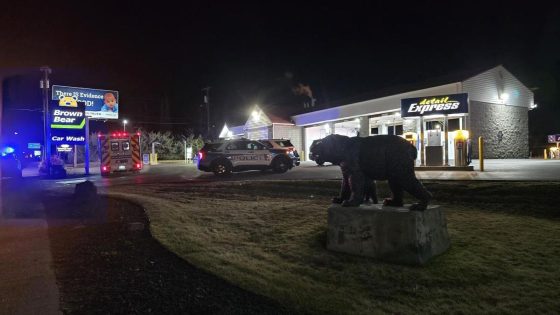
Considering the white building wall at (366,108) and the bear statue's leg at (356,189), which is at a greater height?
the white building wall at (366,108)

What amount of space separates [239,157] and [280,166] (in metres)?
1.95

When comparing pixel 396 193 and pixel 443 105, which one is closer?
pixel 396 193

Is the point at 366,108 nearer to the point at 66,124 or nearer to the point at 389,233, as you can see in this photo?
the point at 66,124

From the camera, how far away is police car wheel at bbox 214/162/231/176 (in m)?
19.2

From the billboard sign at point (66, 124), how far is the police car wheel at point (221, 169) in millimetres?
11713

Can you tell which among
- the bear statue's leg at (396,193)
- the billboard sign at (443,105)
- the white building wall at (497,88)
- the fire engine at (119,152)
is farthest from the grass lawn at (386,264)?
the white building wall at (497,88)

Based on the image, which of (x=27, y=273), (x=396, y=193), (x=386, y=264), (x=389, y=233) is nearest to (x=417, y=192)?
(x=396, y=193)

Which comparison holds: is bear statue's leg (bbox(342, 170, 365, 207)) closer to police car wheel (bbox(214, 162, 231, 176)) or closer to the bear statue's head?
the bear statue's head

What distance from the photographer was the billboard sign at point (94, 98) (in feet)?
150

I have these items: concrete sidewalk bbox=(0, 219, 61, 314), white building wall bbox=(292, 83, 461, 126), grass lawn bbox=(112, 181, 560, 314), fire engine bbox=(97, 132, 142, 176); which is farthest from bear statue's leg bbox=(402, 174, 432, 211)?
fire engine bbox=(97, 132, 142, 176)

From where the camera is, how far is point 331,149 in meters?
6.12

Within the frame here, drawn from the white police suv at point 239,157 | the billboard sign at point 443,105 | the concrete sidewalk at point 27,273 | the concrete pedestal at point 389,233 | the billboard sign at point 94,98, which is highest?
the billboard sign at point 94,98

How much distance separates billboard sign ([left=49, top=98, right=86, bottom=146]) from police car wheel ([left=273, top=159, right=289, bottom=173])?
45.0ft

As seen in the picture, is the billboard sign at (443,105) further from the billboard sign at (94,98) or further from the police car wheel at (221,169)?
the billboard sign at (94,98)
